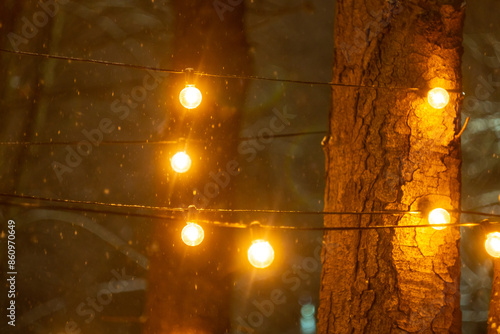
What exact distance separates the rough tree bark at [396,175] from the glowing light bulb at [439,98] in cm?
10

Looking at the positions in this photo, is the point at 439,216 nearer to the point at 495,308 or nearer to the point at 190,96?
the point at 495,308

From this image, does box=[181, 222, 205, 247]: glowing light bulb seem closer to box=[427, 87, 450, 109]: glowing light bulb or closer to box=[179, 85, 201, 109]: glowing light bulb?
box=[179, 85, 201, 109]: glowing light bulb

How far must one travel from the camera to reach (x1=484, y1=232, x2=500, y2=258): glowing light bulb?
8.43 feet

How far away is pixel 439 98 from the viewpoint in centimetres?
268

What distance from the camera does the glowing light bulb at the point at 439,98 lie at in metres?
2.68

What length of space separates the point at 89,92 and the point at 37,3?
1.74 meters

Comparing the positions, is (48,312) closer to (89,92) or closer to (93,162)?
(93,162)

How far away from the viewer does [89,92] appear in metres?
7.54

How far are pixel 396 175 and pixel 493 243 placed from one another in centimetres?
67

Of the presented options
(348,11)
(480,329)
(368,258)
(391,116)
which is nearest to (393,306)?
(368,258)

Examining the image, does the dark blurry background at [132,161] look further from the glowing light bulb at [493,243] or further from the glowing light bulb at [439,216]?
the glowing light bulb at [493,243]

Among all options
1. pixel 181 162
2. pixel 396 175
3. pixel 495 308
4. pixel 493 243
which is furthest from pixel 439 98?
pixel 181 162

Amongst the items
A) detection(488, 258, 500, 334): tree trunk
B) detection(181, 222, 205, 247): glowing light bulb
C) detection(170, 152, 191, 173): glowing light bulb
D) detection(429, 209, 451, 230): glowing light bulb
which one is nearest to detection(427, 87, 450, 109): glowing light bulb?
detection(429, 209, 451, 230): glowing light bulb

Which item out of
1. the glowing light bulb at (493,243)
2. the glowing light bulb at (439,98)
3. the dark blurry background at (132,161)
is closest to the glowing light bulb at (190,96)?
the glowing light bulb at (439,98)
